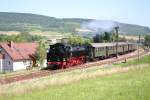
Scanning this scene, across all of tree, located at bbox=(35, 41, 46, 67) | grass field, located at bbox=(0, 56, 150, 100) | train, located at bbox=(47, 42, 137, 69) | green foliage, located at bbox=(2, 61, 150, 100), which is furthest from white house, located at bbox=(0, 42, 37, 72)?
Answer: green foliage, located at bbox=(2, 61, 150, 100)

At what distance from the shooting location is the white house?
62997mm

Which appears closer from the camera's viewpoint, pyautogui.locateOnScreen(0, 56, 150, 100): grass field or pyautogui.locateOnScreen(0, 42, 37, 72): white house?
pyautogui.locateOnScreen(0, 56, 150, 100): grass field

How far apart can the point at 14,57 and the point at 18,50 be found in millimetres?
2668

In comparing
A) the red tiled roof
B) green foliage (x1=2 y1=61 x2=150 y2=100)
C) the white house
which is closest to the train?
the white house

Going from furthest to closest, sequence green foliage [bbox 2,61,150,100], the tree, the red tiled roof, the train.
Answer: the red tiled roof
the tree
the train
green foliage [bbox 2,61,150,100]

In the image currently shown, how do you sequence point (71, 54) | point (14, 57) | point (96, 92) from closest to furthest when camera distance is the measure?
1. point (96, 92)
2. point (71, 54)
3. point (14, 57)

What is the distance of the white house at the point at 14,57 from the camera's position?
63.0 metres

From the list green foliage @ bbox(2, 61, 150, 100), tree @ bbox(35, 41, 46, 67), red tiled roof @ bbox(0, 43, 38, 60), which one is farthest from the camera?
red tiled roof @ bbox(0, 43, 38, 60)

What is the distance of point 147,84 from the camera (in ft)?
86.2

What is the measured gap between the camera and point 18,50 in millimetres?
65375

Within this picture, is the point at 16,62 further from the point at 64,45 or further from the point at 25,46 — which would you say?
the point at 64,45

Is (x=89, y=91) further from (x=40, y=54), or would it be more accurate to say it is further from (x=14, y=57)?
(x=14, y=57)

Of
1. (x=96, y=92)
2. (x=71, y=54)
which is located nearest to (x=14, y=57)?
(x=71, y=54)

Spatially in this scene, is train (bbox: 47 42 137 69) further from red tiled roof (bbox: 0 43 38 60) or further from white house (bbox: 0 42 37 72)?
red tiled roof (bbox: 0 43 38 60)
